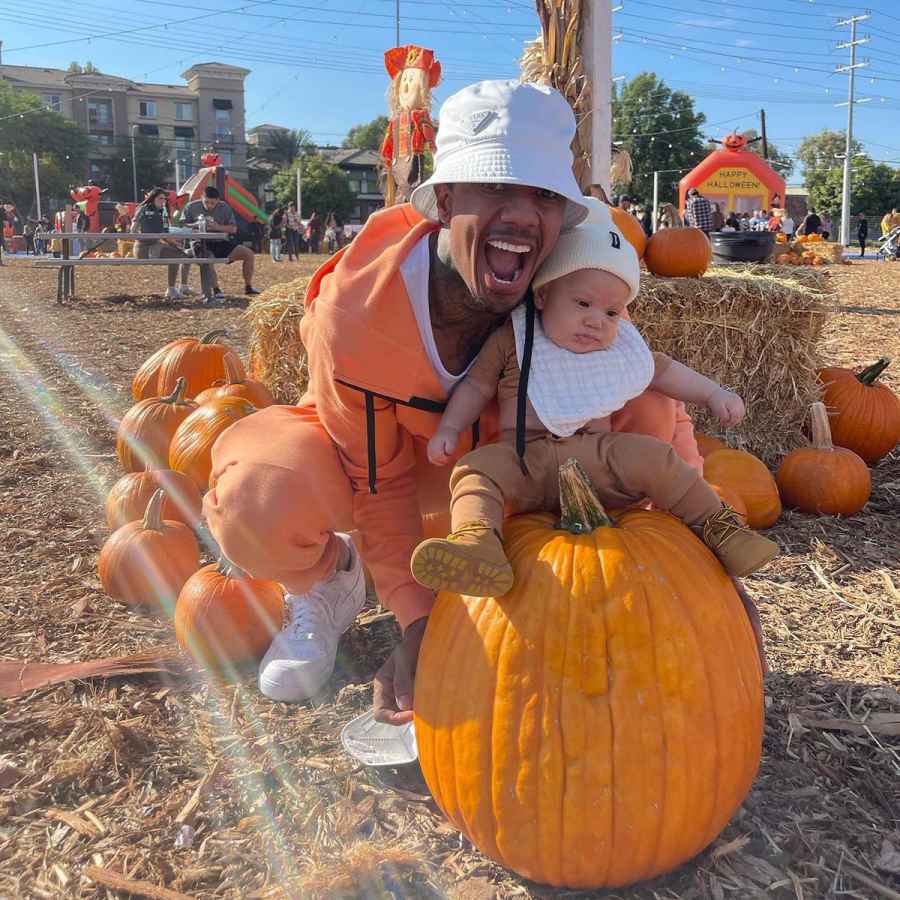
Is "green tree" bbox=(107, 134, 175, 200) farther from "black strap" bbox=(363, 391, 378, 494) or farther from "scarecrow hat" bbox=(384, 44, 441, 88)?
"black strap" bbox=(363, 391, 378, 494)

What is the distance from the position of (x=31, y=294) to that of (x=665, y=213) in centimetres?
1138

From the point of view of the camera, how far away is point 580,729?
4.94 ft

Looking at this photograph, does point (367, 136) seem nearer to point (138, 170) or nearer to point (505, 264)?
point (138, 170)

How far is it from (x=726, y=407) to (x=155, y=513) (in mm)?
1999

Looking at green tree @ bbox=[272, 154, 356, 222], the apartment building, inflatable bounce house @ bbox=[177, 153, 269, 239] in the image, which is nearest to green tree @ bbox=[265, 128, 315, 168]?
the apartment building

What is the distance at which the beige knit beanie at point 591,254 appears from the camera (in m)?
1.94

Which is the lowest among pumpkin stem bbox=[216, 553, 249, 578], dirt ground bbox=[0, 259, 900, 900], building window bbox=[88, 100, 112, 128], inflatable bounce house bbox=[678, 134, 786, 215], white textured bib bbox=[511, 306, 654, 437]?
dirt ground bbox=[0, 259, 900, 900]

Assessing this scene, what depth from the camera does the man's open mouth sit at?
1.91 meters

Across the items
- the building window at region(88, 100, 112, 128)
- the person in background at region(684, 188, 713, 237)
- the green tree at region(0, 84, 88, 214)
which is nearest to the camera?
the person in background at region(684, 188, 713, 237)

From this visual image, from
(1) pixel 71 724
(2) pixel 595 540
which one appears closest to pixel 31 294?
(1) pixel 71 724

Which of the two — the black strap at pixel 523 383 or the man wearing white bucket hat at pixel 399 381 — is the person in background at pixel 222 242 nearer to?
the man wearing white bucket hat at pixel 399 381

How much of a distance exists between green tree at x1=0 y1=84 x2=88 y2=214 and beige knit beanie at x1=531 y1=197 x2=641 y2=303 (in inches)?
2908

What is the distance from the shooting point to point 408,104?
7.39 metres

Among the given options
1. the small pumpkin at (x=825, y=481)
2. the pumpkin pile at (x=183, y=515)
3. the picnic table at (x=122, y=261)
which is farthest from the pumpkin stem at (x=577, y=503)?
the picnic table at (x=122, y=261)
